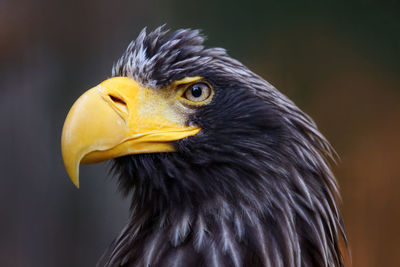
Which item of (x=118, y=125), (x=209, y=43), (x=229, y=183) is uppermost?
(x=209, y=43)

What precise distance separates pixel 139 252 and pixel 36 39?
4.79ft

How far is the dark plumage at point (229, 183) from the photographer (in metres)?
1.04

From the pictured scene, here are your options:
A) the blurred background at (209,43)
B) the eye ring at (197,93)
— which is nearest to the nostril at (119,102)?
the eye ring at (197,93)

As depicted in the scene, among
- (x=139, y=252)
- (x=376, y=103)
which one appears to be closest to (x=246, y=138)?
(x=139, y=252)

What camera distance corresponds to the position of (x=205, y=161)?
3.51ft

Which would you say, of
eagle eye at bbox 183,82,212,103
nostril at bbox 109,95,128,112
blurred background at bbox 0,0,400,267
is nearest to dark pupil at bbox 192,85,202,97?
eagle eye at bbox 183,82,212,103

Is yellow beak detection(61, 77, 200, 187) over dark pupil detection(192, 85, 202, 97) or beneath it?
beneath

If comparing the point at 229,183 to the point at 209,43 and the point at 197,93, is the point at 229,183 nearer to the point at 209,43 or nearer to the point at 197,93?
the point at 197,93

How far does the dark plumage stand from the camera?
3.40 feet

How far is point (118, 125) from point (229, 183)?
29 cm

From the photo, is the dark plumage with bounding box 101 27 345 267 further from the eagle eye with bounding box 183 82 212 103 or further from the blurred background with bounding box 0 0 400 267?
the blurred background with bounding box 0 0 400 267

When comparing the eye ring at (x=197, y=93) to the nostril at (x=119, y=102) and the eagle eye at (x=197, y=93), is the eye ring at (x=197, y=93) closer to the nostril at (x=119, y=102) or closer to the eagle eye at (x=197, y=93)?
the eagle eye at (x=197, y=93)

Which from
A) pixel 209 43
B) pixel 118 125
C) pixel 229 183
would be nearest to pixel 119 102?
pixel 118 125

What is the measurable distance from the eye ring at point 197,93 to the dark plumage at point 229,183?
0.02 metres
